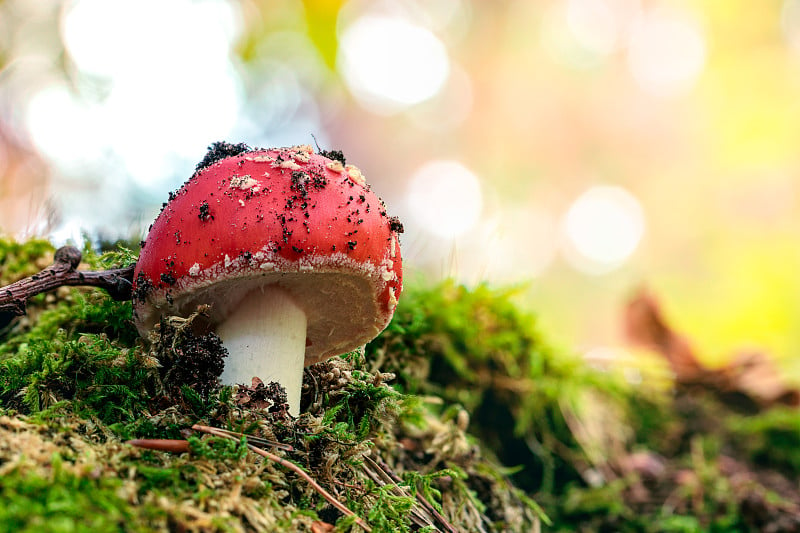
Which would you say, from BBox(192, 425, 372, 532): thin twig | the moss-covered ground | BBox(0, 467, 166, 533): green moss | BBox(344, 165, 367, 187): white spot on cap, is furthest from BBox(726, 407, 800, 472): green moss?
BBox(0, 467, 166, 533): green moss

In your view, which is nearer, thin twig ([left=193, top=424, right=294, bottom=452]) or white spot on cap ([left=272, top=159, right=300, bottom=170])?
thin twig ([left=193, top=424, right=294, bottom=452])

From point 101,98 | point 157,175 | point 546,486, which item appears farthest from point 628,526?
point 101,98

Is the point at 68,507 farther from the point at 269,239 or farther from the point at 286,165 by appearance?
the point at 286,165

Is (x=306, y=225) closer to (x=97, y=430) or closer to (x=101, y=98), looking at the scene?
(x=97, y=430)

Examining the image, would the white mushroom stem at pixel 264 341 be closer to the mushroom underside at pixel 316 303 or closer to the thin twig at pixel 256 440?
the mushroom underside at pixel 316 303

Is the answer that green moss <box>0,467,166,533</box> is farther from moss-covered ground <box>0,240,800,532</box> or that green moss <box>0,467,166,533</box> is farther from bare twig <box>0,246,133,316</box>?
bare twig <box>0,246,133,316</box>

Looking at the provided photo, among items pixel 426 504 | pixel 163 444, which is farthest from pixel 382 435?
pixel 163 444
